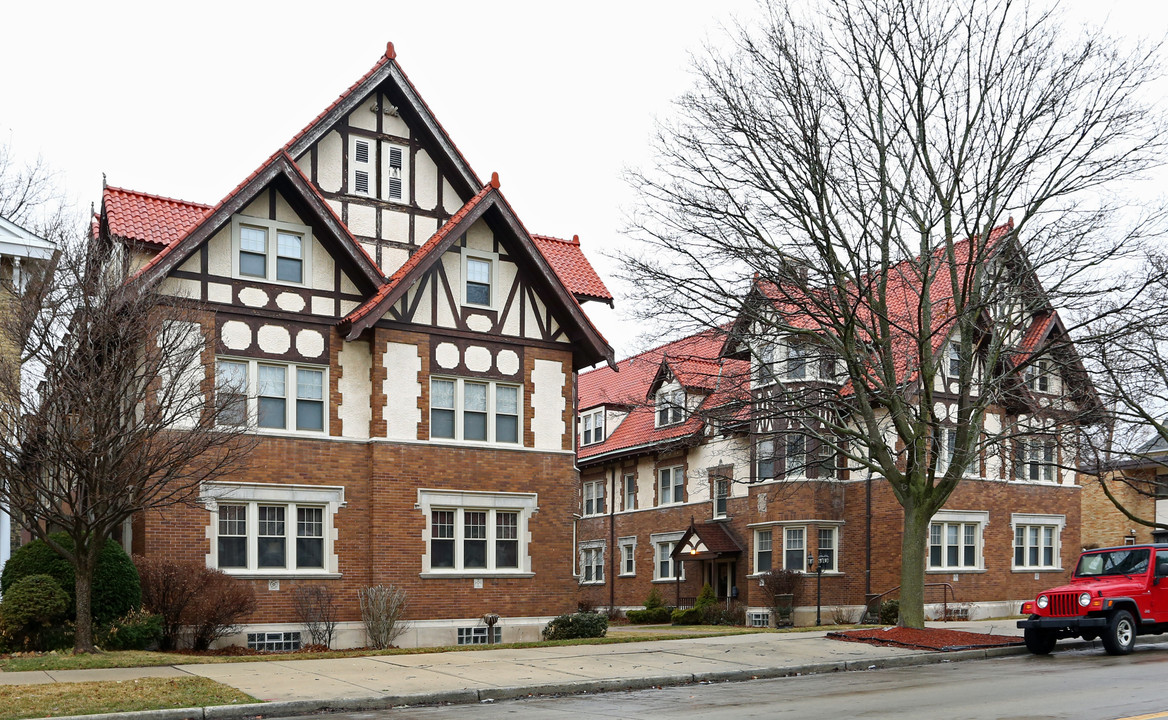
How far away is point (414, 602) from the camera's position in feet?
83.6

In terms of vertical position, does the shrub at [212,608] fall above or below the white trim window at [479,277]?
below

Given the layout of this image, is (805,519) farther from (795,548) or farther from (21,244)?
(21,244)

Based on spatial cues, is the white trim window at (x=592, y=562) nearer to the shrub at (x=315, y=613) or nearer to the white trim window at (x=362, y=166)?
the shrub at (x=315, y=613)

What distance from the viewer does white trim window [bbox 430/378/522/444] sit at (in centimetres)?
2650

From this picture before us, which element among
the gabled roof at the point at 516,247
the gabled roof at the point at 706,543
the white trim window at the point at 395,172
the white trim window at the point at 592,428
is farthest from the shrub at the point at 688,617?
the white trim window at the point at 395,172

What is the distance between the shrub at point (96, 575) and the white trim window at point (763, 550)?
2208 cm

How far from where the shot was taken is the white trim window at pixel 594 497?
4744 centimetres

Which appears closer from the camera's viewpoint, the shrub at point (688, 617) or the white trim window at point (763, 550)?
the white trim window at point (763, 550)

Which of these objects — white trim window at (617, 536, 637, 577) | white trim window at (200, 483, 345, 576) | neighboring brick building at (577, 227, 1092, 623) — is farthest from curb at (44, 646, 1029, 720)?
white trim window at (617, 536, 637, 577)

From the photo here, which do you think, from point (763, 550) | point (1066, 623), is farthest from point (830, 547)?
point (1066, 623)

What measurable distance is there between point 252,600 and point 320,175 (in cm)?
966

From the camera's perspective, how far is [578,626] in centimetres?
2542

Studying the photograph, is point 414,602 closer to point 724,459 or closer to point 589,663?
point 589,663

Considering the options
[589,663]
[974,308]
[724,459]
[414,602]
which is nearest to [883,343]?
[974,308]
